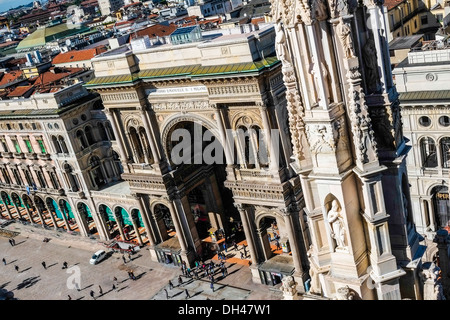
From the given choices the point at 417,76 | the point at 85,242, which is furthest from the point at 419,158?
the point at 85,242

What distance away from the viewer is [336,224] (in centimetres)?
1359

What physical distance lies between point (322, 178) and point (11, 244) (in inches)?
2739

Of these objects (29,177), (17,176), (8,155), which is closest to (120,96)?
(29,177)

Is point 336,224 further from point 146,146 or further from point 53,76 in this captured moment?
point 53,76

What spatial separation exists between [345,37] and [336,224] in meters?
4.78

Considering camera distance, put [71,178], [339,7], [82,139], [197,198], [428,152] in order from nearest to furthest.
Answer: [339,7] → [428,152] → [197,198] → [82,139] → [71,178]

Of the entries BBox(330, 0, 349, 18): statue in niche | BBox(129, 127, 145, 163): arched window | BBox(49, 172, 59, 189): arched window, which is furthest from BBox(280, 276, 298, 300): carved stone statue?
BBox(49, 172, 59, 189): arched window

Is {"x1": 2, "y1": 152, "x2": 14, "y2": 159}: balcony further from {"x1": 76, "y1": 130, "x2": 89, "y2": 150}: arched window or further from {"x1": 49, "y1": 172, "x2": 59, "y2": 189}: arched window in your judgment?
{"x1": 76, "y1": 130, "x2": 89, "y2": 150}: arched window

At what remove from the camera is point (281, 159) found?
140ft

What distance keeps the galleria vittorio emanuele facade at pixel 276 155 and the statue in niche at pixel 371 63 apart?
0.03 m

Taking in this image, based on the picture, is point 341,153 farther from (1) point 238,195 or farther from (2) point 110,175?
(2) point 110,175

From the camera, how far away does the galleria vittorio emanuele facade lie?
41.8 ft

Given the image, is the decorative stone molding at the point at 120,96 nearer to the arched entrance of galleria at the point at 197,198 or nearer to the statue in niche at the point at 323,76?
the arched entrance of galleria at the point at 197,198

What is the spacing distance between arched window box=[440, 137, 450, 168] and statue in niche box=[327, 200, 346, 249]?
33832mm
